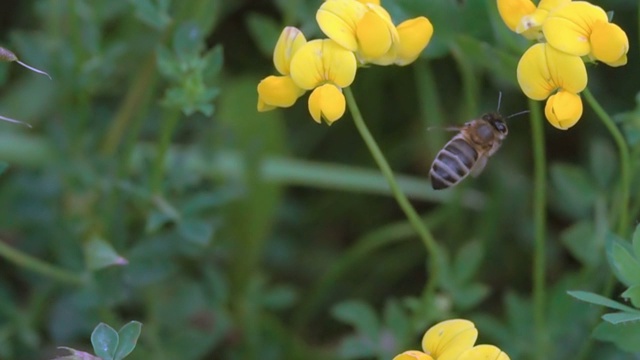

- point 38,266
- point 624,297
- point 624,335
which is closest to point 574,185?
point 624,335

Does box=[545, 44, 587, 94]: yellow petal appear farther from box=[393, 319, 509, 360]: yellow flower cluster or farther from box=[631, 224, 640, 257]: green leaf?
box=[393, 319, 509, 360]: yellow flower cluster

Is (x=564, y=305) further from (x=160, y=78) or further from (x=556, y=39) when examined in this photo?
(x=160, y=78)

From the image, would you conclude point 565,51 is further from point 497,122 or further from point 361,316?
point 361,316

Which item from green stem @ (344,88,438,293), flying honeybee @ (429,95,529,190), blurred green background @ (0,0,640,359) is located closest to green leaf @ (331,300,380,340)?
blurred green background @ (0,0,640,359)

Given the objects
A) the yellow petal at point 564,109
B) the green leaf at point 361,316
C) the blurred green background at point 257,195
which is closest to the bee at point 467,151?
the blurred green background at point 257,195

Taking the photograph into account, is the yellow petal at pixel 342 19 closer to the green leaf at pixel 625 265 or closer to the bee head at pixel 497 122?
the bee head at pixel 497 122

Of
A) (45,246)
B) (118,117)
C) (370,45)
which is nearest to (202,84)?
(370,45)
